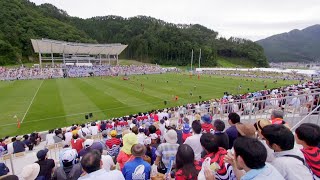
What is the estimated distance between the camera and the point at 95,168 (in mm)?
3373

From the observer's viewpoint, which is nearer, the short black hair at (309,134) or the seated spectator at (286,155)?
the seated spectator at (286,155)

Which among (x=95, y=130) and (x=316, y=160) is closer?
(x=316, y=160)

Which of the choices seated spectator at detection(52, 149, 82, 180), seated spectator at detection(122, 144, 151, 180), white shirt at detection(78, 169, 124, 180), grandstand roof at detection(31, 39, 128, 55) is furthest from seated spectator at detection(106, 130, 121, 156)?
grandstand roof at detection(31, 39, 128, 55)

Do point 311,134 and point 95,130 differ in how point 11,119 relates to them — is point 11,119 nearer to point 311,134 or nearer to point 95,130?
point 95,130

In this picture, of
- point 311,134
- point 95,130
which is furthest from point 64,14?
point 311,134

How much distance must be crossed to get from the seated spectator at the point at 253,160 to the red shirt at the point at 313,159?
1139 millimetres

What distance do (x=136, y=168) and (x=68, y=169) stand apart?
5.03 feet

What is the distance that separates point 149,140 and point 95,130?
6021mm

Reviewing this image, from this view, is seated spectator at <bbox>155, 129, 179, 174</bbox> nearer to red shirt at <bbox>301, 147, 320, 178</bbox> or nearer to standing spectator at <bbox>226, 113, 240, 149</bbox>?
standing spectator at <bbox>226, 113, 240, 149</bbox>

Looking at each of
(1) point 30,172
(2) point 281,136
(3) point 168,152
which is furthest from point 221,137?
(1) point 30,172

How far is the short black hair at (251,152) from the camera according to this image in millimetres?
2584

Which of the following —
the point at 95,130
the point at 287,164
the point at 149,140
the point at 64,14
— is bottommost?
the point at 95,130

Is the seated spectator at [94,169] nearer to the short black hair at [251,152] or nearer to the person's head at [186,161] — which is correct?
the person's head at [186,161]

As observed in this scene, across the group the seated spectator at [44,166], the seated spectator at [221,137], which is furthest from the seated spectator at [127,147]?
the seated spectator at [221,137]
